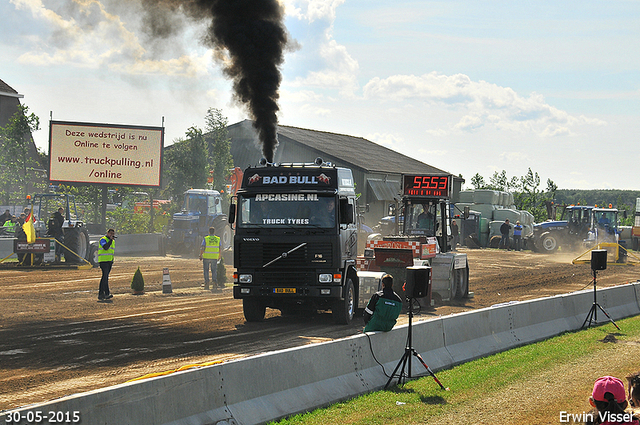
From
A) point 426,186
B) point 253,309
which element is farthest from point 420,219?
point 253,309

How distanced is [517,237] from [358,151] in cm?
2101

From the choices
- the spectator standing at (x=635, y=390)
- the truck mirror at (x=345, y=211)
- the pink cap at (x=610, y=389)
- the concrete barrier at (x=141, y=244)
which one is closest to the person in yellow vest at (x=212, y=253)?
the truck mirror at (x=345, y=211)

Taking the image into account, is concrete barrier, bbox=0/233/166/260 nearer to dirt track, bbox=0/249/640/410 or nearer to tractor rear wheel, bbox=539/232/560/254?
dirt track, bbox=0/249/640/410

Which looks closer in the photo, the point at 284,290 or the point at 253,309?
the point at 284,290

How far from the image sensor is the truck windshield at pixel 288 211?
14.1 m

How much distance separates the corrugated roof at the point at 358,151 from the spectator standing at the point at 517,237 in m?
9.08

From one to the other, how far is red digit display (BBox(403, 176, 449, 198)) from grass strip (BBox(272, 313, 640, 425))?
8972 millimetres

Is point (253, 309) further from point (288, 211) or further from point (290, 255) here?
point (288, 211)

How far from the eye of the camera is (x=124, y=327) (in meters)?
14.3

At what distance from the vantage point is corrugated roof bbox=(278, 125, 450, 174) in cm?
5441

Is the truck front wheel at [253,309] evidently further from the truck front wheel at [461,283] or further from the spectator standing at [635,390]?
the spectator standing at [635,390]

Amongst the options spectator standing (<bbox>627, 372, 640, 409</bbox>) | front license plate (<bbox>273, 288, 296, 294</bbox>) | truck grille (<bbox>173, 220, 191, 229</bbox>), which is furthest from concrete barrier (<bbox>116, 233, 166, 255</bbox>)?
spectator standing (<bbox>627, 372, 640, 409</bbox>)

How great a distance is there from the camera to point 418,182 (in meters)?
22.1

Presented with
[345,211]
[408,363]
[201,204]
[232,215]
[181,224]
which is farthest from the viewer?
[181,224]
